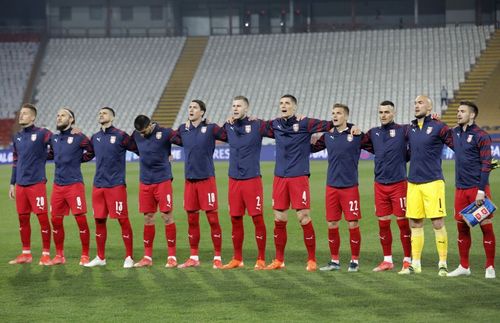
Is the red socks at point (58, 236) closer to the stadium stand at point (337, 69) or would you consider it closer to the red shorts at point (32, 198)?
the red shorts at point (32, 198)

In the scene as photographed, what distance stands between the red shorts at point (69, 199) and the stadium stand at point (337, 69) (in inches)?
1376

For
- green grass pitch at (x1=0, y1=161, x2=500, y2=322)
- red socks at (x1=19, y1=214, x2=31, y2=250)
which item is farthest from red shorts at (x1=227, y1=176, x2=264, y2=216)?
red socks at (x1=19, y1=214, x2=31, y2=250)

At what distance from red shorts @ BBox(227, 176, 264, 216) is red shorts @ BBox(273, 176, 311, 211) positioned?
270 millimetres

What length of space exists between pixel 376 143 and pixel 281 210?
1614 mm

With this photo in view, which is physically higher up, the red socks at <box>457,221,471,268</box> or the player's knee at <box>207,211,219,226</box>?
the player's knee at <box>207,211,219,226</box>

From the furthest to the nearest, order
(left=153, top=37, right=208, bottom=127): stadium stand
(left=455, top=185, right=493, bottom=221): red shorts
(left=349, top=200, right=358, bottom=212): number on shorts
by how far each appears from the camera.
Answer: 1. (left=153, top=37, right=208, bottom=127): stadium stand
2. (left=349, top=200, right=358, bottom=212): number on shorts
3. (left=455, top=185, right=493, bottom=221): red shorts

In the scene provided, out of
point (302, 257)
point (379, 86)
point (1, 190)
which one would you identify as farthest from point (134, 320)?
point (379, 86)

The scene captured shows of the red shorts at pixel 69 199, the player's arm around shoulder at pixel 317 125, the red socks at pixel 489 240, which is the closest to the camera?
the red socks at pixel 489 240

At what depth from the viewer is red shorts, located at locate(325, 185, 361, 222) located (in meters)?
13.7

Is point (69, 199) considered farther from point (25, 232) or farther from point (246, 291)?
Result: point (246, 291)

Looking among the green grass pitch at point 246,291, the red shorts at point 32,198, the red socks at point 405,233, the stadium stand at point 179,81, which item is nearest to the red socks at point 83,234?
the green grass pitch at point 246,291

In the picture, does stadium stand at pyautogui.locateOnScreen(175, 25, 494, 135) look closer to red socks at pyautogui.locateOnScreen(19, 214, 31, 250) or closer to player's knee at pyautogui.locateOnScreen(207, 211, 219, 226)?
red socks at pyautogui.locateOnScreen(19, 214, 31, 250)

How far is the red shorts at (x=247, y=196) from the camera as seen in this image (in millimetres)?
14016

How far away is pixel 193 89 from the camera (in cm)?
5497
